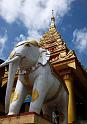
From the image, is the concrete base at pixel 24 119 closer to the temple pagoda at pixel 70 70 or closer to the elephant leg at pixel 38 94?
the elephant leg at pixel 38 94

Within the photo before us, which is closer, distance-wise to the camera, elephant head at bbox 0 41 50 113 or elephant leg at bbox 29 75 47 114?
elephant leg at bbox 29 75 47 114

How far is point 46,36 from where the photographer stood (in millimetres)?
15633

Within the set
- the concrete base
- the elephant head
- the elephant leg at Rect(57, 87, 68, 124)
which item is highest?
the elephant head

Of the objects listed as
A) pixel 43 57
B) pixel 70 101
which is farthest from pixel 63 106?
pixel 70 101

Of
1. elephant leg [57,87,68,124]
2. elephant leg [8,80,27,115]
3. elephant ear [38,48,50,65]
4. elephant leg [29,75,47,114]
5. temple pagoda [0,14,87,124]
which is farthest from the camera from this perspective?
temple pagoda [0,14,87,124]

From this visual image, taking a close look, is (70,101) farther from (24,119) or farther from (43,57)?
(24,119)

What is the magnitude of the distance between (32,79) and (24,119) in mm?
928

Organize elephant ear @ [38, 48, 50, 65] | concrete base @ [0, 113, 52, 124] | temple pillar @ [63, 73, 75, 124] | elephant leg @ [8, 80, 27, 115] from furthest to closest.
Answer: temple pillar @ [63, 73, 75, 124] → elephant ear @ [38, 48, 50, 65] → elephant leg @ [8, 80, 27, 115] → concrete base @ [0, 113, 52, 124]

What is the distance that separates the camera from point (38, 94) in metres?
5.42

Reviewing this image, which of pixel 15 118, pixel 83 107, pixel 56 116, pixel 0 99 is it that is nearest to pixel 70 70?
pixel 83 107

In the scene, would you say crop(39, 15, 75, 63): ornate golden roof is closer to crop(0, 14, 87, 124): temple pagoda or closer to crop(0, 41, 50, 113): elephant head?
crop(0, 14, 87, 124): temple pagoda

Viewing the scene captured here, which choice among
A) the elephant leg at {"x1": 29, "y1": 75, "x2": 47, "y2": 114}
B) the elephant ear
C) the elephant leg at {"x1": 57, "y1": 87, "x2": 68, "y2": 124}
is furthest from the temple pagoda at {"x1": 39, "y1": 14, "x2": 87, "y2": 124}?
the elephant leg at {"x1": 29, "y1": 75, "x2": 47, "y2": 114}

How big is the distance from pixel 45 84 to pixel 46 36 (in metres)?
10.2

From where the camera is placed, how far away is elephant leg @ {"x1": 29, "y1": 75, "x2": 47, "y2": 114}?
5348 millimetres
